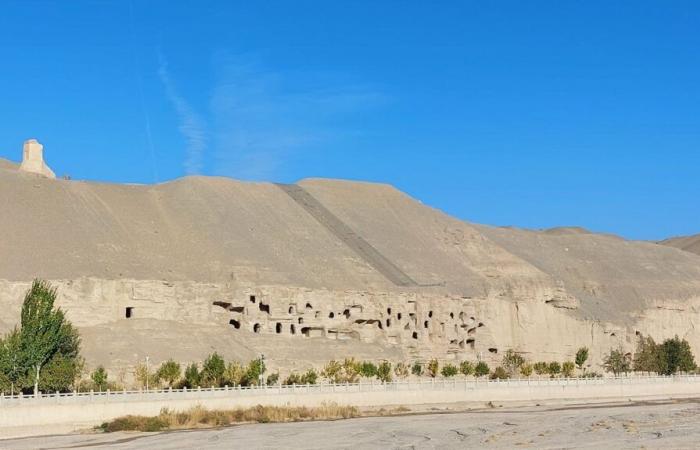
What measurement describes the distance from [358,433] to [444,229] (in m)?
61.1

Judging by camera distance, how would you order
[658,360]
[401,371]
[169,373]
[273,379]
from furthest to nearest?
[658,360] → [401,371] → [273,379] → [169,373]

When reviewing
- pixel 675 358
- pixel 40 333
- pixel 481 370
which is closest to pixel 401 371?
pixel 481 370

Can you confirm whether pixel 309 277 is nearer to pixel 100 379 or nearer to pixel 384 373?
pixel 384 373

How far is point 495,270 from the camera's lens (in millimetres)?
98875

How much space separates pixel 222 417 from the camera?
53469mm

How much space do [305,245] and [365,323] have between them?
1056 cm

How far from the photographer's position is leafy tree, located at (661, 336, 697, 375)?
8675cm

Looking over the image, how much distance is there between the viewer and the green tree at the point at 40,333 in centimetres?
5528

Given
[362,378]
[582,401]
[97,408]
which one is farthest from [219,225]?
[97,408]

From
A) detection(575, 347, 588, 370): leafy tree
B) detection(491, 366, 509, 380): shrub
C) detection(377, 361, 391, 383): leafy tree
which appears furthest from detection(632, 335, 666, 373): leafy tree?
detection(377, 361, 391, 383): leafy tree

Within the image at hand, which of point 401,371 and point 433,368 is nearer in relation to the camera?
point 401,371

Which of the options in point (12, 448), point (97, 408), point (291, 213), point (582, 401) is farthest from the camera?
point (291, 213)

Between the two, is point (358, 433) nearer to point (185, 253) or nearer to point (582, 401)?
point (582, 401)

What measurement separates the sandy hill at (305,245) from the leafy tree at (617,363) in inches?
250
